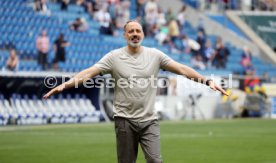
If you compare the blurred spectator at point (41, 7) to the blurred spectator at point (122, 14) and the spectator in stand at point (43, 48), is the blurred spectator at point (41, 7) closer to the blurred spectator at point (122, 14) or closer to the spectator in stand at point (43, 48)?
the spectator in stand at point (43, 48)

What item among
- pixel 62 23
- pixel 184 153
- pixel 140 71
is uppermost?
pixel 62 23

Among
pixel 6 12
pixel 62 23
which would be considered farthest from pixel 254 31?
pixel 6 12

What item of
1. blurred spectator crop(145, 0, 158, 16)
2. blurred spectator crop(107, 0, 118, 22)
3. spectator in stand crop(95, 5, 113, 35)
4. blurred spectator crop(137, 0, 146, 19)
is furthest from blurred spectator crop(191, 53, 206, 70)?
spectator in stand crop(95, 5, 113, 35)

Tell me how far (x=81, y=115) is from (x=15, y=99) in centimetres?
311

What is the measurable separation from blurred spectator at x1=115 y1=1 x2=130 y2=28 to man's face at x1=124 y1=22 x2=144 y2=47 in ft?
90.8

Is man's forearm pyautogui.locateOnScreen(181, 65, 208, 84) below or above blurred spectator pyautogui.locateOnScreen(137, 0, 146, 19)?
below

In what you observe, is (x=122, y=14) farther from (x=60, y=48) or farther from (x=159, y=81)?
(x=60, y=48)

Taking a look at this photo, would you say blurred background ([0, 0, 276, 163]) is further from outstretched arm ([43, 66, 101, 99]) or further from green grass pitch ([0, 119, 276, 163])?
outstretched arm ([43, 66, 101, 99])

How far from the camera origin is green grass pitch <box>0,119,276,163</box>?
14.7 meters

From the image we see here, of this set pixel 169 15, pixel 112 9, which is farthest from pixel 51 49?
pixel 169 15

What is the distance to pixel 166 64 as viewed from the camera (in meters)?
8.98

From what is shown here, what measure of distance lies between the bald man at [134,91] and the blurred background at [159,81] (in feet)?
18.2

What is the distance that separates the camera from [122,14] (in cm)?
3722

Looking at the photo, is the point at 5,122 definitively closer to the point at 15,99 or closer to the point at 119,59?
the point at 15,99
